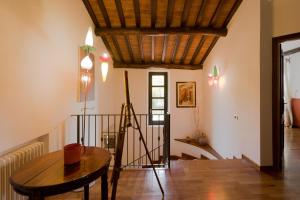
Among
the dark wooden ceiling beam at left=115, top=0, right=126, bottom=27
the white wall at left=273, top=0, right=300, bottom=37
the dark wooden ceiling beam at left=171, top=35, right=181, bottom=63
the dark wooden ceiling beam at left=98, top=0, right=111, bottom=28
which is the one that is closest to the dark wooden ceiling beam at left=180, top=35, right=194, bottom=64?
the dark wooden ceiling beam at left=171, top=35, right=181, bottom=63

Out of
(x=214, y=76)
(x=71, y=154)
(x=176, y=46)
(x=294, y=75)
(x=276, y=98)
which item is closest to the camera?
(x=71, y=154)

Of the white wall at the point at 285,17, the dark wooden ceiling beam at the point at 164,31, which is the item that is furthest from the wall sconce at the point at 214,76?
the white wall at the point at 285,17

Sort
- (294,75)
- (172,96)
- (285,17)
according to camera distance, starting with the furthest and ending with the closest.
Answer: (294,75) → (172,96) → (285,17)

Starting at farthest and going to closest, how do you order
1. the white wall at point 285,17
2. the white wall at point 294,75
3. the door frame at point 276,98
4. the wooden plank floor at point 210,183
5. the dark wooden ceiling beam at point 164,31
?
the white wall at point 294,75 → the dark wooden ceiling beam at point 164,31 → the door frame at point 276,98 → the white wall at point 285,17 → the wooden plank floor at point 210,183

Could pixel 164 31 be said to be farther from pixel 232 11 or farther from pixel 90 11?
pixel 90 11

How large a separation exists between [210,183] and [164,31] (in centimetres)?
359

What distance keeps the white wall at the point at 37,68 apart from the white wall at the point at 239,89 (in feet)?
10.5

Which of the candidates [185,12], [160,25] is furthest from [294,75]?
[160,25]

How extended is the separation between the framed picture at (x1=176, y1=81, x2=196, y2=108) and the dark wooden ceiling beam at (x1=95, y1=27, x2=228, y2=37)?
8.60 ft

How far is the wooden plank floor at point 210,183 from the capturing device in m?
2.62

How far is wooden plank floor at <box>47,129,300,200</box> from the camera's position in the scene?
103 inches

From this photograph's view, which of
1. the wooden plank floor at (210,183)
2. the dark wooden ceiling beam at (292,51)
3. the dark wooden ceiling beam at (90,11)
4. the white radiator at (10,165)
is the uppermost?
the dark wooden ceiling beam at (90,11)

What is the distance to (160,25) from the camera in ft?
16.4

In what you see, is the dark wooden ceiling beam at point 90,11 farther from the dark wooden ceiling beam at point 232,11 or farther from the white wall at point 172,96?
the dark wooden ceiling beam at point 232,11
